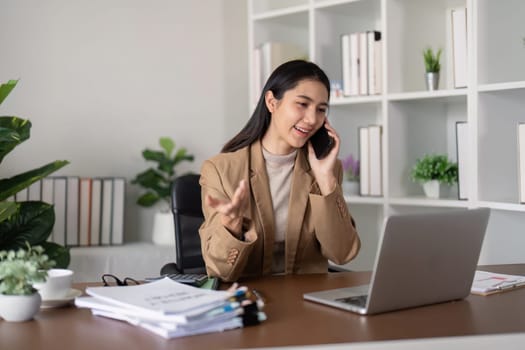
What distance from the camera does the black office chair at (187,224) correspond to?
8.19ft

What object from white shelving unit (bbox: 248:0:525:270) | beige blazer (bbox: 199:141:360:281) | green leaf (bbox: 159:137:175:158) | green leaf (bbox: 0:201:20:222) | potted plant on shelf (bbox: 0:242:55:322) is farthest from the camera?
green leaf (bbox: 159:137:175:158)

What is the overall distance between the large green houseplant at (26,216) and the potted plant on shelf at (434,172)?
1.48 meters

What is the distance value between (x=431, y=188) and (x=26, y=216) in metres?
1.70

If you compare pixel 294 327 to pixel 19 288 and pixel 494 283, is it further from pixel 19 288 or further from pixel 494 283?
pixel 494 283

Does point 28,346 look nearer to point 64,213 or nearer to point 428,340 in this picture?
point 428,340

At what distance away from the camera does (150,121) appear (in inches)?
143

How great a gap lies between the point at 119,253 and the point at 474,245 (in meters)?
1.98

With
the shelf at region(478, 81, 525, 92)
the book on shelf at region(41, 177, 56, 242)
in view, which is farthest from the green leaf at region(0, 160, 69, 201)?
the shelf at region(478, 81, 525, 92)

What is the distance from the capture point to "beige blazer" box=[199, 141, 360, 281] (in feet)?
7.20

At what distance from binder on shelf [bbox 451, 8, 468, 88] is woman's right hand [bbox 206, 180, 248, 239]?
1391 mm

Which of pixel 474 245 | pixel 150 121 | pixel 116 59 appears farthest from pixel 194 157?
pixel 474 245

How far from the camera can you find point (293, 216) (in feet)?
7.34

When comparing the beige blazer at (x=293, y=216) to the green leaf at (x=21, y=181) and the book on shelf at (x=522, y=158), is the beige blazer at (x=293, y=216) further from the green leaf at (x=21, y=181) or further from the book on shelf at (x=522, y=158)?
the green leaf at (x=21, y=181)

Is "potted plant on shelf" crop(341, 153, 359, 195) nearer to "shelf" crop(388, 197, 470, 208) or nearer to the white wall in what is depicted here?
"shelf" crop(388, 197, 470, 208)
